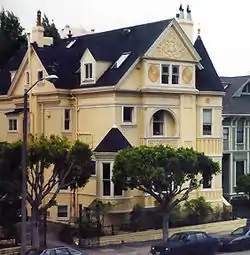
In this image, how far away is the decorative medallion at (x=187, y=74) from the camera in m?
36.2

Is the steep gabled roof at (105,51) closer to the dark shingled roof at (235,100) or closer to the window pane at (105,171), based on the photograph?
the window pane at (105,171)

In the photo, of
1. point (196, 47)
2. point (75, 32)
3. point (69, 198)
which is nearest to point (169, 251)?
point (69, 198)

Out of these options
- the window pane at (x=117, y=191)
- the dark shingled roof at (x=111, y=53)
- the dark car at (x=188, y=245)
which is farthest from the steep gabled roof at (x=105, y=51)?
the dark car at (x=188, y=245)

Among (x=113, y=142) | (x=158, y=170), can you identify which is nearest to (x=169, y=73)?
(x=113, y=142)

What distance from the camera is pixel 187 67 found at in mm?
36250

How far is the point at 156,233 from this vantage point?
3241 cm

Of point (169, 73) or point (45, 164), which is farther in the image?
point (169, 73)

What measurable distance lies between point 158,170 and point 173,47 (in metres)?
8.45

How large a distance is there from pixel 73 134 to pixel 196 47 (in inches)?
332

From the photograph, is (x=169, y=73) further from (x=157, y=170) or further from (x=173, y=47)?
(x=157, y=170)

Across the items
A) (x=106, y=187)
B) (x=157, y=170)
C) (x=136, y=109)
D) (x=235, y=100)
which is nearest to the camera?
(x=157, y=170)

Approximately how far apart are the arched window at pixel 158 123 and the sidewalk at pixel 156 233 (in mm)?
5041

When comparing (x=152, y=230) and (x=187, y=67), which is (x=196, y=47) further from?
(x=152, y=230)

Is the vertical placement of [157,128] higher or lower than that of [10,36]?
lower
